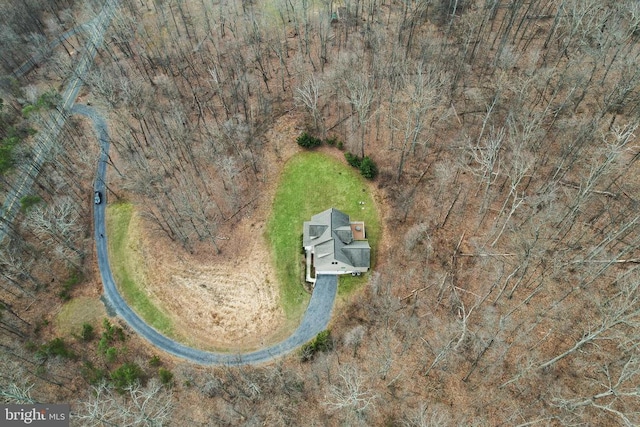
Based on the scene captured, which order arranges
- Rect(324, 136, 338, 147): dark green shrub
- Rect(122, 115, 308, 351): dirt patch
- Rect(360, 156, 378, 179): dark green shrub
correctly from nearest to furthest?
Rect(122, 115, 308, 351): dirt patch → Rect(360, 156, 378, 179): dark green shrub → Rect(324, 136, 338, 147): dark green shrub

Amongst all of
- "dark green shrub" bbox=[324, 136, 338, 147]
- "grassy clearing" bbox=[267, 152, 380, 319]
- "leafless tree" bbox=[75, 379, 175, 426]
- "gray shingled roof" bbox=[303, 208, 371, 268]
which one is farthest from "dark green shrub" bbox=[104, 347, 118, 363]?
"dark green shrub" bbox=[324, 136, 338, 147]

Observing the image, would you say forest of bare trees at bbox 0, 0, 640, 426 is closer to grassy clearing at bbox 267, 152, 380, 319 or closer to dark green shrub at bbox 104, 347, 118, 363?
dark green shrub at bbox 104, 347, 118, 363

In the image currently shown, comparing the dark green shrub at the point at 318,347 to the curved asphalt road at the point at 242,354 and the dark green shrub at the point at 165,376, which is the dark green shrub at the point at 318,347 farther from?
the dark green shrub at the point at 165,376

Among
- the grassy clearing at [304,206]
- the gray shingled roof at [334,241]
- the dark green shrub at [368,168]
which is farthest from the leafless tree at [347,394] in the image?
the dark green shrub at [368,168]

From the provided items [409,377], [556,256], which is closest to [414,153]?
[556,256]

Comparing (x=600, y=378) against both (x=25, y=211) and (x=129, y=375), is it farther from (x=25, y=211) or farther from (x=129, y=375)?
(x=25, y=211)

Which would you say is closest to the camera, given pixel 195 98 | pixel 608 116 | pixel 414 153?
pixel 608 116

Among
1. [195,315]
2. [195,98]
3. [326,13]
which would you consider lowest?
[195,315]
